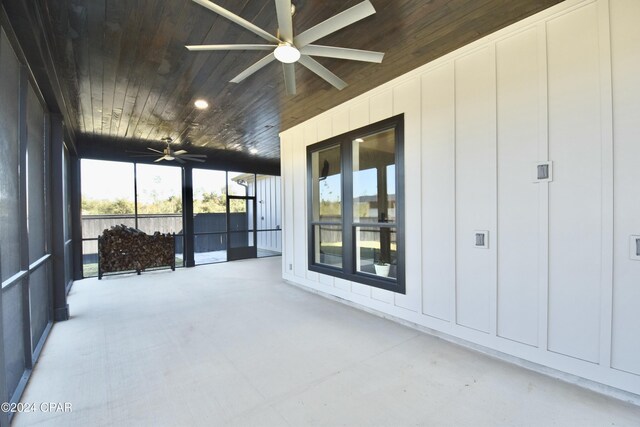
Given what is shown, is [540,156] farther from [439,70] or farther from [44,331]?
[44,331]

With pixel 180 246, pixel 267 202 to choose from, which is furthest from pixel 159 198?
pixel 267 202

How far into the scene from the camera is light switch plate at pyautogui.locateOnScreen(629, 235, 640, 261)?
1994mm

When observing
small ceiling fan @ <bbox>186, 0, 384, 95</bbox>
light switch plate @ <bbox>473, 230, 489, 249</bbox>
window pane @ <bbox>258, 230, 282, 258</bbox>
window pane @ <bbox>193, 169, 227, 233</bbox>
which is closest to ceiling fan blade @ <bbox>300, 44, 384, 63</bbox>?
small ceiling fan @ <bbox>186, 0, 384, 95</bbox>

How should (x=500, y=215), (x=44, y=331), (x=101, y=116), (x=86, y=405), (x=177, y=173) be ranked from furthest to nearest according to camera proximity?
(x=177, y=173)
(x=101, y=116)
(x=44, y=331)
(x=500, y=215)
(x=86, y=405)

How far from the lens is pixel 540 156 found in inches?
94.7

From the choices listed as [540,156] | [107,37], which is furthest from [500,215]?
[107,37]

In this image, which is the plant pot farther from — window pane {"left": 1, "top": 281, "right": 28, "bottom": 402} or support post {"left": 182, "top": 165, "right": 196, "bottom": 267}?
support post {"left": 182, "top": 165, "right": 196, "bottom": 267}

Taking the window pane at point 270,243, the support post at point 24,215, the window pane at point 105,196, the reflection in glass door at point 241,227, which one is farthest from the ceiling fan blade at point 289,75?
the window pane at point 270,243

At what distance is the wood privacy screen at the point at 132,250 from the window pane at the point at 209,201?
1.07 meters

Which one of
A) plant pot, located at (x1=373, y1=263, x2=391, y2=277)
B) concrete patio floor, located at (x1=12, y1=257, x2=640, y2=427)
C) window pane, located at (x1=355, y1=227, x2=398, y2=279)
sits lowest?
concrete patio floor, located at (x1=12, y1=257, x2=640, y2=427)

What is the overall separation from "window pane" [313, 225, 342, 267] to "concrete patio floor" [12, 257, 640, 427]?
96 cm

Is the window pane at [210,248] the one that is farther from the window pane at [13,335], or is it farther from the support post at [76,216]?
the window pane at [13,335]

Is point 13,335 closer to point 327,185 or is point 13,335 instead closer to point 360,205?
point 360,205

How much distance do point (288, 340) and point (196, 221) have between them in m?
5.97
